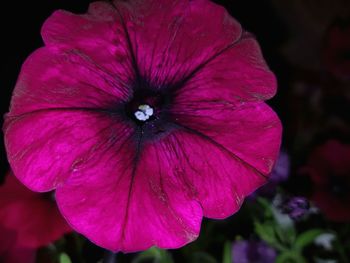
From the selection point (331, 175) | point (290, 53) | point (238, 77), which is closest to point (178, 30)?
point (238, 77)

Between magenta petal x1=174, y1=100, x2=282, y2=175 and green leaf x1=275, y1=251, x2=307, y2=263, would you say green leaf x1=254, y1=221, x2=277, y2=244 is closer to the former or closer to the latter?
green leaf x1=275, y1=251, x2=307, y2=263

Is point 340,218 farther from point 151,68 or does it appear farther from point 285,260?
point 151,68

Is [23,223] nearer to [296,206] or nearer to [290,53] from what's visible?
[296,206]

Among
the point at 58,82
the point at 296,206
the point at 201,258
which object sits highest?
the point at 58,82

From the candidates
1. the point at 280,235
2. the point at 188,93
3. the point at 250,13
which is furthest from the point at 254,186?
the point at 250,13

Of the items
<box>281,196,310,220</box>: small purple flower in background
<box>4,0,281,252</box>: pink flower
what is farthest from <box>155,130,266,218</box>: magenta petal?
<box>281,196,310,220</box>: small purple flower in background
